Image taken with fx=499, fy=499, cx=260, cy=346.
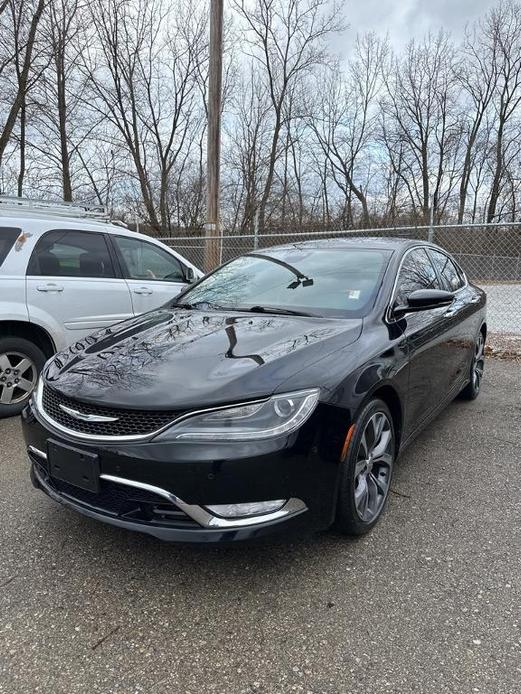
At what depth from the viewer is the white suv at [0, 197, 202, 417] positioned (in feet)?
14.1

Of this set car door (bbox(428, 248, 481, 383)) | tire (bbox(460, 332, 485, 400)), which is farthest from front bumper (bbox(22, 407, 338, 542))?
tire (bbox(460, 332, 485, 400))

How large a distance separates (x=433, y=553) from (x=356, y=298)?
149 centimetres

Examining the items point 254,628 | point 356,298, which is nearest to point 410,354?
point 356,298

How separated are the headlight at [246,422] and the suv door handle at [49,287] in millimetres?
2995

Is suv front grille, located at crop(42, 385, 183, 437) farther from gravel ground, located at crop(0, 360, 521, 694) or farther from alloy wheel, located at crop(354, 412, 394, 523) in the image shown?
alloy wheel, located at crop(354, 412, 394, 523)

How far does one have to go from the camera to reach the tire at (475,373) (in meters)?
4.88

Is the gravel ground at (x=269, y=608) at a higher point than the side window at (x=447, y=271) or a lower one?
lower

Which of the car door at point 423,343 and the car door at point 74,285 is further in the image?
the car door at point 74,285

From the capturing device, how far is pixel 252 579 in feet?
7.52

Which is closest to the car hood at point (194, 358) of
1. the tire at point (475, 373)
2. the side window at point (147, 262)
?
the side window at point (147, 262)

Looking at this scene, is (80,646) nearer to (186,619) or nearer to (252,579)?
(186,619)

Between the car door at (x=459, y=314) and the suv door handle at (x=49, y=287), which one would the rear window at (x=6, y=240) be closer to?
the suv door handle at (x=49, y=287)

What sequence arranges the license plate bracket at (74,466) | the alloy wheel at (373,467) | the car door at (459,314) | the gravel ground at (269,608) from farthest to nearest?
the car door at (459,314), the alloy wheel at (373,467), the license plate bracket at (74,466), the gravel ground at (269,608)

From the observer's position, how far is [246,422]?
205 cm
